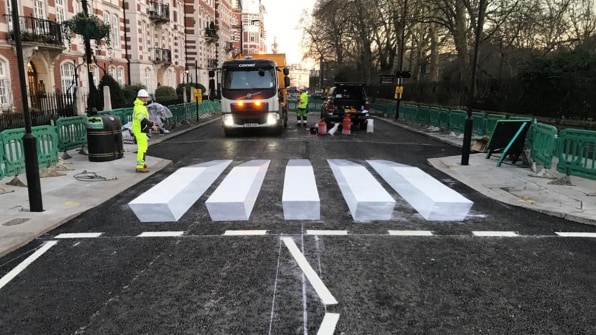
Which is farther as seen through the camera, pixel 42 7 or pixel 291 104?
pixel 291 104

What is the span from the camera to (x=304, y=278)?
4605mm

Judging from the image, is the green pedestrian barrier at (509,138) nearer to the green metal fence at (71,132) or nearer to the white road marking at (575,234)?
the white road marking at (575,234)

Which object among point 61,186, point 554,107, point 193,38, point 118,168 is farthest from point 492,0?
point 193,38

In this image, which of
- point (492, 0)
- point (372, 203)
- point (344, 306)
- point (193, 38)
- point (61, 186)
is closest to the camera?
point (344, 306)

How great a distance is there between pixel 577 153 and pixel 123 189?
9.43 meters

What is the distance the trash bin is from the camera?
1177cm

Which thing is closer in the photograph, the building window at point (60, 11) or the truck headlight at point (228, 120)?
the truck headlight at point (228, 120)

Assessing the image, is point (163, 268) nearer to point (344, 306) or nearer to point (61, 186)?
point (344, 306)

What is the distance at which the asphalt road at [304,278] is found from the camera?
3766 millimetres

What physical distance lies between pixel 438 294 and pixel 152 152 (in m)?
12.3

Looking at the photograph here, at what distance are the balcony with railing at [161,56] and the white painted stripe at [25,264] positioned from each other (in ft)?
131

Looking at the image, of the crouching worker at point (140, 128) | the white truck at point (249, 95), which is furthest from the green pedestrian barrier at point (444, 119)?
the crouching worker at point (140, 128)

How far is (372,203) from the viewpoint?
7.60 m

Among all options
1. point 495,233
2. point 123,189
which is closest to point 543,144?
point 495,233
